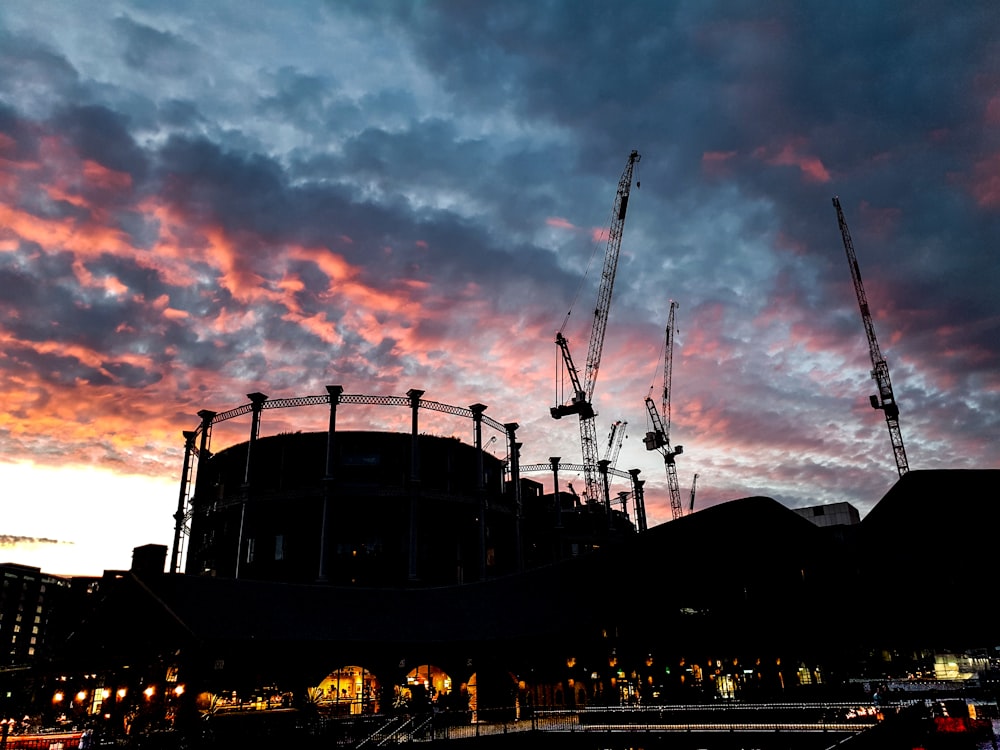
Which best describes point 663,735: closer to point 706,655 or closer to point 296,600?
point 706,655

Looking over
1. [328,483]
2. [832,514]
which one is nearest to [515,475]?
[328,483]

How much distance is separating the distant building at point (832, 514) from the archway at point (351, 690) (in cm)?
10904

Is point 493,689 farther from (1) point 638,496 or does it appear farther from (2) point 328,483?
(1) point 638,496

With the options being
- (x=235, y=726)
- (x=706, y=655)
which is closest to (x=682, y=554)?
(x=706, y=655)

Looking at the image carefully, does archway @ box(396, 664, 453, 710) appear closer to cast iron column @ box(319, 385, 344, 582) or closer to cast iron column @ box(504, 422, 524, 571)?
cast iron column @ box(319, 385, 344, 582)

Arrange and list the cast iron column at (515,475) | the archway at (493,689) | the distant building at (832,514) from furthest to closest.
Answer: the distant building at (832,514), the cast iron column at (515,475), the archway at (493,689)

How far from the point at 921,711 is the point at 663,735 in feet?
39.7

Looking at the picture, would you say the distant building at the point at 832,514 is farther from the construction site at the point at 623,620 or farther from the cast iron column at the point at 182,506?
the cast iron column at the point at 182,506

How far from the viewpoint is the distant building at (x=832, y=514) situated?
133375mm

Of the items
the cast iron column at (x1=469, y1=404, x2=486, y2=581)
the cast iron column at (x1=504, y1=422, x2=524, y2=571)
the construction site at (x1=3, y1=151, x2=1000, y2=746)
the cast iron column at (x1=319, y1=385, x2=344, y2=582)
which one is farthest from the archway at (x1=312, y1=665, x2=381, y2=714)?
the cast iron column at (x1=504, y1=422, x2=524, y2=571)

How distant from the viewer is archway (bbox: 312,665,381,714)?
45625mm

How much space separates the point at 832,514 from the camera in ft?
440

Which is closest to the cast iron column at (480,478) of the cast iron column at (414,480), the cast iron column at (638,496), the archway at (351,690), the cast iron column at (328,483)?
the cast iron column at (414,480)

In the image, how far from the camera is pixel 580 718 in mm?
39594
